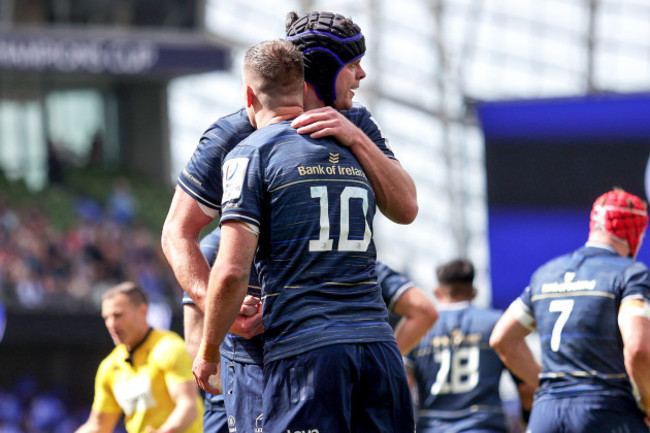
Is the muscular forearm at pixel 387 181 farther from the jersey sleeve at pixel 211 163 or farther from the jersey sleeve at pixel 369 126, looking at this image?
the jersey sleeve at pixel 211 163

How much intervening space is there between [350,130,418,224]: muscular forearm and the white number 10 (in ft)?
0.37

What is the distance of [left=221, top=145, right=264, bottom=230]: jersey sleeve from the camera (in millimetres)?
3602

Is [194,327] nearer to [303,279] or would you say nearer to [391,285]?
[303,279]

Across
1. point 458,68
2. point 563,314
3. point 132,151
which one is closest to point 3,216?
point 132,151

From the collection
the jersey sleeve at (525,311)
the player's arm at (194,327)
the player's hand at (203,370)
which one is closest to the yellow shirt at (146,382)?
the player's arm at (194,327)

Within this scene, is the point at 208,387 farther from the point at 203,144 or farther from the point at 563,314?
the point at 563,314

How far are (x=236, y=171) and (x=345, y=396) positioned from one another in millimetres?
792

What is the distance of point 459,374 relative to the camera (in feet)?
22.3

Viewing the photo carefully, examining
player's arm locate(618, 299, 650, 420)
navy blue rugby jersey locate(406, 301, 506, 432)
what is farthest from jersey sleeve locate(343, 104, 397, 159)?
navy blue rugby jersey locate(406, 301, 506, 432)

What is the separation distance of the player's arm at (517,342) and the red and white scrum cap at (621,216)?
584 millimetres

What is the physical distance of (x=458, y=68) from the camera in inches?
1130

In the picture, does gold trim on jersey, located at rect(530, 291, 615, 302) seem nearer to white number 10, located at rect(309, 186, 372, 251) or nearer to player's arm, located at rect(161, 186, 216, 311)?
white number 10, located at rect(309, 186, 372, 251)

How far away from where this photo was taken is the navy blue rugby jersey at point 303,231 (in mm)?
3625

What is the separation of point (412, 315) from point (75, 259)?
1532cm
